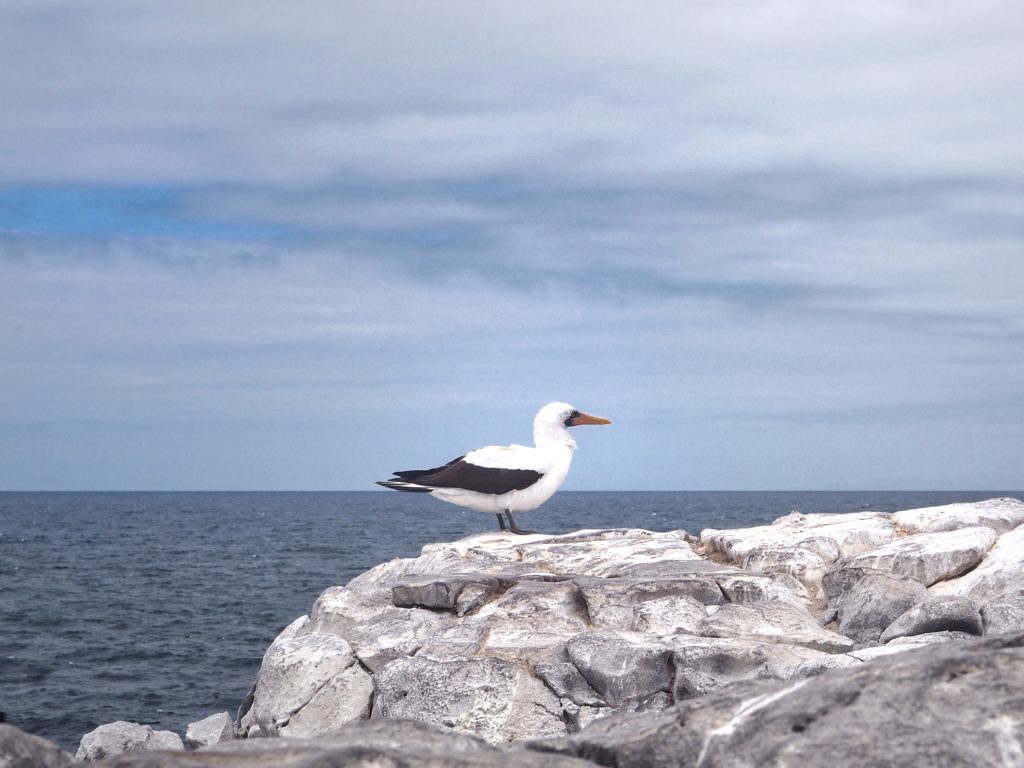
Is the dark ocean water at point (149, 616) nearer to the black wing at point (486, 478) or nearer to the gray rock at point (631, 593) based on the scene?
the black wing at point (486, 478)

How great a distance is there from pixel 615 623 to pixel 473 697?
5.91ft

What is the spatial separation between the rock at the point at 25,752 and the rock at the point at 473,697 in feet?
16.6

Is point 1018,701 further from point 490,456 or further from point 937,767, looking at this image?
point 490,456

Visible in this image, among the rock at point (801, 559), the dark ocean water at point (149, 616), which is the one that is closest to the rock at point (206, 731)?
the dark ocean water at point (149, 616)

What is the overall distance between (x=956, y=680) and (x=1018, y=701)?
23cm

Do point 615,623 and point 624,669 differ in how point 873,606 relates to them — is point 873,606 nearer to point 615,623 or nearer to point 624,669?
point 615,623

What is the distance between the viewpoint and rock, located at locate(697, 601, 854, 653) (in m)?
9.68

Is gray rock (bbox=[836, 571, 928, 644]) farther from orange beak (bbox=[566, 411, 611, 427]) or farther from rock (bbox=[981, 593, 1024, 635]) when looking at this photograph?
orange beak (bbox=[566, 411, 611, 427])

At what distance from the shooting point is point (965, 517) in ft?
42.1

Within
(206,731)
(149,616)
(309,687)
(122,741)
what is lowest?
(149,616)

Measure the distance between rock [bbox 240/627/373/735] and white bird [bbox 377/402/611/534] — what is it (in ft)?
15.9

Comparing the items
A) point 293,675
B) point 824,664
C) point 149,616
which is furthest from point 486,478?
point 149,616

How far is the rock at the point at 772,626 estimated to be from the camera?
9680 mm

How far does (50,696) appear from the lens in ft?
74.4
